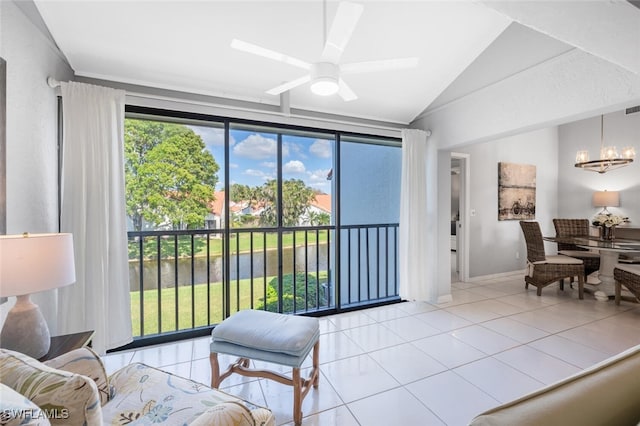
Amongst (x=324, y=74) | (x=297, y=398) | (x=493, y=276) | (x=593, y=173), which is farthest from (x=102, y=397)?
(x=593, y=173)

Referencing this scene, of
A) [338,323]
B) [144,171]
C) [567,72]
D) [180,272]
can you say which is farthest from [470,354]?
[144,171]

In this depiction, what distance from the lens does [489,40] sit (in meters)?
2.39

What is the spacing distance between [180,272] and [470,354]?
2.98 m

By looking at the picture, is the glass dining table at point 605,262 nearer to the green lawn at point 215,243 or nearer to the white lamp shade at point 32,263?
the green lawn at point 215,243

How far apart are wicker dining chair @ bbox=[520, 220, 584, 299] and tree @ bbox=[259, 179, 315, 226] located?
10.7ft

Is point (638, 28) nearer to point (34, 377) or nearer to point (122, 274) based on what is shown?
point (34, 377)

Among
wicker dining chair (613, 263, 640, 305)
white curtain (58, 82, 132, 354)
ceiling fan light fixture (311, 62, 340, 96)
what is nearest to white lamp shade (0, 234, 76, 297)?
white curtain (58, 82, 132, 354)

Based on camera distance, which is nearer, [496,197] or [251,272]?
[251,272]

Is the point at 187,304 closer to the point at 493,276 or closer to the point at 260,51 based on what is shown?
the point at 260,51

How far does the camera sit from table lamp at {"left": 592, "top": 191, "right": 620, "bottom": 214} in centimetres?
452

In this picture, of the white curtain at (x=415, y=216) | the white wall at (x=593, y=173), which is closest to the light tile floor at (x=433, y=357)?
the white curtain at (x=415, y=216)

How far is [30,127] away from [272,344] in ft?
6.76

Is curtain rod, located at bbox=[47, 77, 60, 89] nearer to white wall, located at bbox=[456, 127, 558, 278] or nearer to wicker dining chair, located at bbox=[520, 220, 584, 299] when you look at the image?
white wall, located at bbox=[456, 127, 558, 278]

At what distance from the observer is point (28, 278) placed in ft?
4.09
